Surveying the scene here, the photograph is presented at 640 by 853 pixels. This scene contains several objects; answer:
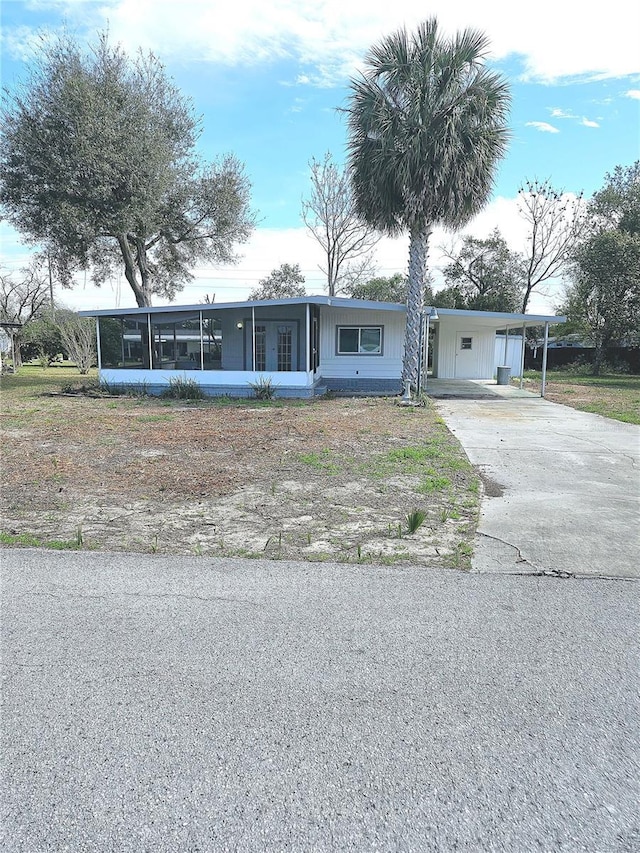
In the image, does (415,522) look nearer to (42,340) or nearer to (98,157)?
(98,157)

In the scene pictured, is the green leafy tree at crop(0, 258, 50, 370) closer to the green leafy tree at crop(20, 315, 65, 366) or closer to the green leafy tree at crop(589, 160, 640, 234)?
the green leafy tree at crop(20, 315, 65, 366)

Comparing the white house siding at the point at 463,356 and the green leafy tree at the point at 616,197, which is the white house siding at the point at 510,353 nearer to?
the white house siding at the point at 463,356

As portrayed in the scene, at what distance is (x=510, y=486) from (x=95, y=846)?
5.64 m

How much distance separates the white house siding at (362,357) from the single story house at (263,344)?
0.03 m

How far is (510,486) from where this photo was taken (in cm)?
647

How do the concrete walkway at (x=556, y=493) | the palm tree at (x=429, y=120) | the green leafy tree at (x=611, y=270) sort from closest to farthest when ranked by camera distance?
the concrete walkway at (x=556, y=493) → the palm tree at (x=429, y=120) → the green leafy tree at (x=611, y=270)

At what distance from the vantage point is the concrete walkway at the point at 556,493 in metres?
4.26

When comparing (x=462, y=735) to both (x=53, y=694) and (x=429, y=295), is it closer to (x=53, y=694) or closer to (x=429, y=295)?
(x=53, y=694)

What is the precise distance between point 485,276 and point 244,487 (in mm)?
32022

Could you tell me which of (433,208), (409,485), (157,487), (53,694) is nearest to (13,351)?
(433,208)

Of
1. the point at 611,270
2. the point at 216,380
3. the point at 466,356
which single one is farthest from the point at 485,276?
the point at 216,380

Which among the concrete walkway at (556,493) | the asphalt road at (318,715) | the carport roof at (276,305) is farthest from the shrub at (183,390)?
the asphalt road at (318,715)

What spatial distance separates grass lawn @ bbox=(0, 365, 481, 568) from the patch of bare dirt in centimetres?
2

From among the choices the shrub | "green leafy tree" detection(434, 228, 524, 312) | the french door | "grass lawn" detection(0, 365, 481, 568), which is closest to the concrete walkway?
"grass lawn" detection(0, 365, 481, 568)
